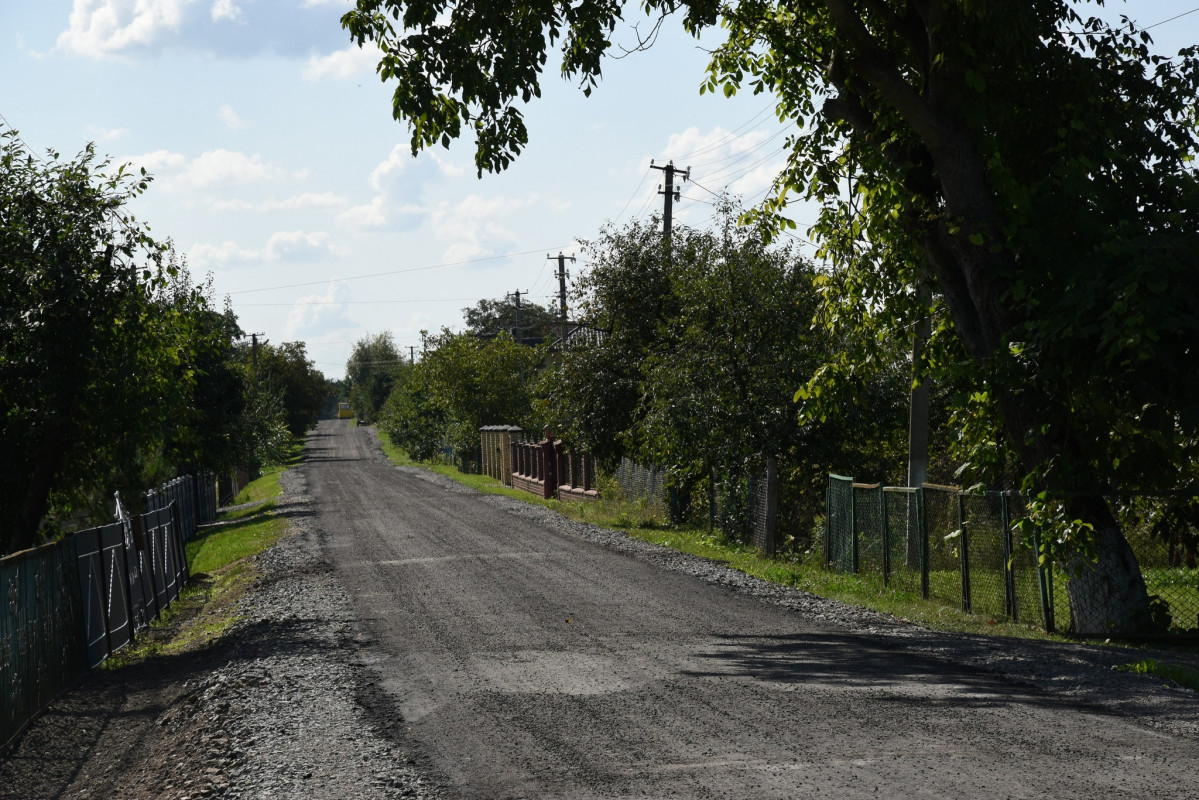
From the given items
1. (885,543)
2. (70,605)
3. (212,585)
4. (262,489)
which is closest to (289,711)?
(70,605)

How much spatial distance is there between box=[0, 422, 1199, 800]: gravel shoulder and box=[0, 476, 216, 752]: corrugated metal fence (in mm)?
293

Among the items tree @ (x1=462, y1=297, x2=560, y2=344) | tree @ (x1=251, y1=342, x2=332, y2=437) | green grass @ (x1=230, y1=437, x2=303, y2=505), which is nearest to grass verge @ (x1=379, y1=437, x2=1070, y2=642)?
green grass @ (x1=230, y1=437, x2=303, y2=505)

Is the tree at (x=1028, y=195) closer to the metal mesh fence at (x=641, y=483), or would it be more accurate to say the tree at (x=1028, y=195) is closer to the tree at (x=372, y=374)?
the metal mesh fence at (x=641, y=483)

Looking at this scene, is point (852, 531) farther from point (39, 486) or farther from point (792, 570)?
point (39, 486)

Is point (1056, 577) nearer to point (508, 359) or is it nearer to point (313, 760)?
point (313, 760)

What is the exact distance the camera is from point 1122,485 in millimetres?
11852

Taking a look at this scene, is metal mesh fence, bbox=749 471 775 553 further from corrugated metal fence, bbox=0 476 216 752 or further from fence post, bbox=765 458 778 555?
corrugated metal fence, bbox=0 476 216 752

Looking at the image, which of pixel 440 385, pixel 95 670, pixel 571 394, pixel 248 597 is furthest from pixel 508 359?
pixel 95 670

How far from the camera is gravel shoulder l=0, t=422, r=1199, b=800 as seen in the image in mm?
7023

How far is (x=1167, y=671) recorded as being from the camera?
9250 millimetres

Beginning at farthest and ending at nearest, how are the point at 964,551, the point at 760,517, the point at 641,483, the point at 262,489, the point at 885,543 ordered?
the point at 262,489 → the point at 641,483 → the point at 760,517 → the point at 885,543 → the point at 964,551

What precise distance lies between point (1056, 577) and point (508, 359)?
46.9 metres

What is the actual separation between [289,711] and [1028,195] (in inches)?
326

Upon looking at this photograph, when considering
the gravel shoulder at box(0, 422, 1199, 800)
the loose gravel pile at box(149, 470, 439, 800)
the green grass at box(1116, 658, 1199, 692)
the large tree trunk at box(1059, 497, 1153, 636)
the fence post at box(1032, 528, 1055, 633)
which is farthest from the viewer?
the fence post at box(1032, 528, 1055, 633)
